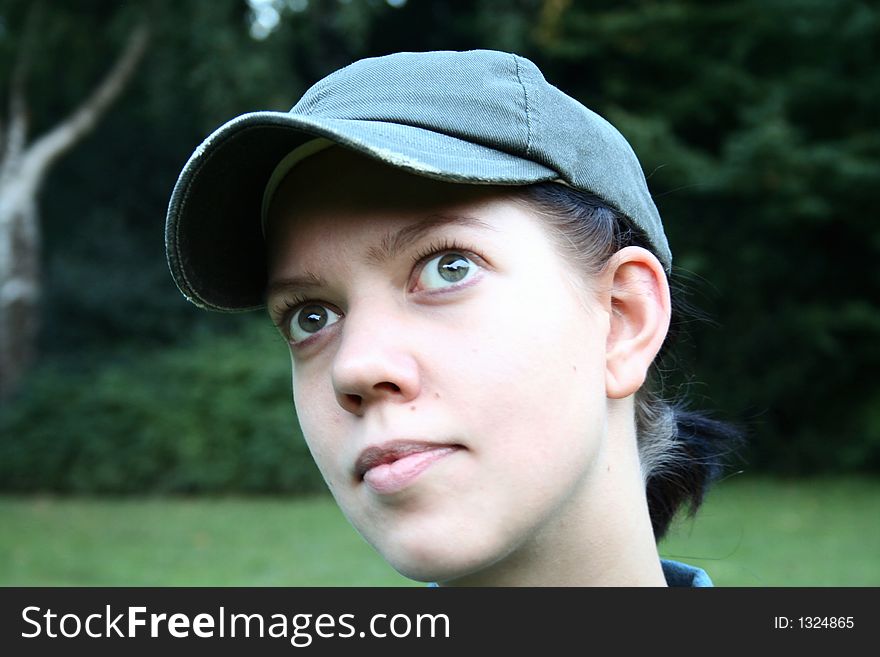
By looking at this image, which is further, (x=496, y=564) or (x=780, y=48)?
(x=780, y=48)

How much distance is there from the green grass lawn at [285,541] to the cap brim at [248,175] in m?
4.53

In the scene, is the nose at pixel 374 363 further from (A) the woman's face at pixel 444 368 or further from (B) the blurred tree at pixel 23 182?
(B) the blurred tree at pixel 23 182

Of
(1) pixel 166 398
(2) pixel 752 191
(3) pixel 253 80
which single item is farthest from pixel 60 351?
(2) pixel 752 191

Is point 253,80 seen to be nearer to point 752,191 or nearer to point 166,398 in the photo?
point 166,398

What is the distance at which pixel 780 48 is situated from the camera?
13.0 meters

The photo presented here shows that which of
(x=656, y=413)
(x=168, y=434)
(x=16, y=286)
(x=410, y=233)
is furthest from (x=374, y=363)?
(x=16, y=286)

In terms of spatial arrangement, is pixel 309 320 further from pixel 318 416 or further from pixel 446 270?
pixel 446 270

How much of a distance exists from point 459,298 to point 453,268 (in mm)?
47

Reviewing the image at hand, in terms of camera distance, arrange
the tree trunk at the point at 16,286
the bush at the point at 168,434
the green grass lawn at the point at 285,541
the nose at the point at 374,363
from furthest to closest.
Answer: the tree trunk at the point at 16,286
the bush at the point at 168,434
the green grass lawn at the point at 285,541
the nose at the point at 374,363

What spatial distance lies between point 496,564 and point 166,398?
1147cm

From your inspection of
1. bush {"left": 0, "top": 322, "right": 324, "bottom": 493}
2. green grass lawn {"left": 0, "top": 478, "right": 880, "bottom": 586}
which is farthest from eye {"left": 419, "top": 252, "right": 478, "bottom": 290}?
bush {"left": 0, "top": 322, "right": 324, "bottom": 493}

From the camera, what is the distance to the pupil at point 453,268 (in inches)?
52.9

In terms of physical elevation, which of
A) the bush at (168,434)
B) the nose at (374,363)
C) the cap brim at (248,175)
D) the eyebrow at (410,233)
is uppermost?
the bush at (168,434)

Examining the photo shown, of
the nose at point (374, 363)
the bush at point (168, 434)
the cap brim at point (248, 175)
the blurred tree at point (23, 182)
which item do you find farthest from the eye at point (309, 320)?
the blurred tree at point (23, 182)
